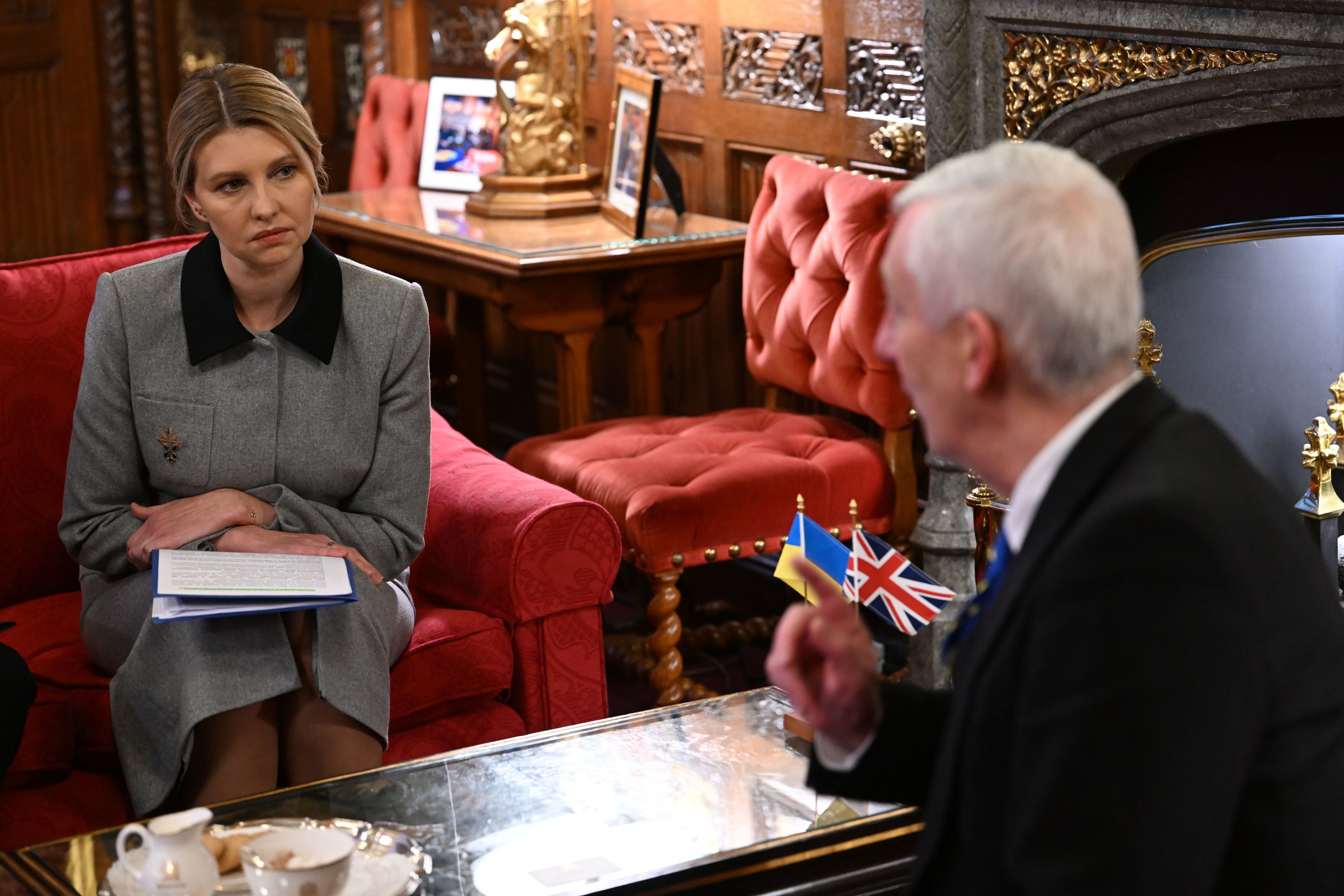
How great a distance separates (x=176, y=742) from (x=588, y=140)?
3146 mm

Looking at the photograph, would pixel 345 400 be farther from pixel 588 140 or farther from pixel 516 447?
pixel 588 140

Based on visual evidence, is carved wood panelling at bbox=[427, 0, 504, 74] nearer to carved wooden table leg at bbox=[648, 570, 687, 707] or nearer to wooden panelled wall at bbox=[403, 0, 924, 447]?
wooden panelled wall at bbox=[403, 0, 924, 447]

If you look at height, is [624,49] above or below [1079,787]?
above

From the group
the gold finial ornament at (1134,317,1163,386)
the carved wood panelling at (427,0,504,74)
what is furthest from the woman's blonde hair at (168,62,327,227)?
the carved wood panelling at (427,0,504,74)

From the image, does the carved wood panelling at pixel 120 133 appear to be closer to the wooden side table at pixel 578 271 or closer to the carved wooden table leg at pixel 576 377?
the wooden side table at pixel 578 271

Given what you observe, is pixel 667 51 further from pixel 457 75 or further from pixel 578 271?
pixel 457 75

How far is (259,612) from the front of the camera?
2141 millimetres

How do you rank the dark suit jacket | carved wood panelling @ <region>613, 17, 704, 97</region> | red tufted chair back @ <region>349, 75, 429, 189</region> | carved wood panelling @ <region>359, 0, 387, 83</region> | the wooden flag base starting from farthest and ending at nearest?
carved wood panelling @ <region>359, 0, 387, 83</region> → red tufted chair back @ <region>349, 75, 429, 189</region> → carved wood panelling @ <region>613, 17, 704, 97</region> → the wooden flag base → the dark suit jacket

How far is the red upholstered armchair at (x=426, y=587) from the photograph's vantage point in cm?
241

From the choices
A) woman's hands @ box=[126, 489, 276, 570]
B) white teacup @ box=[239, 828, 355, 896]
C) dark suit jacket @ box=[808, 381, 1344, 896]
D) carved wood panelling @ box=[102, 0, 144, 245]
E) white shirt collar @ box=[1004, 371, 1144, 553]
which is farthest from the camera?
carved wood panelling @ box=[102, 0, 144, 245]

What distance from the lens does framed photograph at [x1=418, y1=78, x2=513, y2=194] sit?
192 inches

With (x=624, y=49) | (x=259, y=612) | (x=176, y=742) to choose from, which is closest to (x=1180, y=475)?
(x=259, y=612)

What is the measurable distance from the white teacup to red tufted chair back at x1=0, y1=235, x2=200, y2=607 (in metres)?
1.21

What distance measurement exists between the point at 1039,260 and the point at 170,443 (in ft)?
5.46
